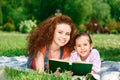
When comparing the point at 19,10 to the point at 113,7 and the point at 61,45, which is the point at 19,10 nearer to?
the point at 113,7

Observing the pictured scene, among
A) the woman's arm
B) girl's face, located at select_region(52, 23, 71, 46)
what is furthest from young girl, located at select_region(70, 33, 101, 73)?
the woman's arm

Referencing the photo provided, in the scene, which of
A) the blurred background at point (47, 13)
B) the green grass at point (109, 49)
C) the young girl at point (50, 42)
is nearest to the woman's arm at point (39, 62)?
the young girl at point (50, 42)

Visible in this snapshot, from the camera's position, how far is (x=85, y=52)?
5672 millimetres

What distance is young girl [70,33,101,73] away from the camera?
5.63 m

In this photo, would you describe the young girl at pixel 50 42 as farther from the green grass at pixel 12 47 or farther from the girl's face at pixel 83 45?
the green grass at pixel 12 47

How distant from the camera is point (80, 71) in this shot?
5266 millimetres

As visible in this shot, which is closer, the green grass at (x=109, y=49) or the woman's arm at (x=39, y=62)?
the woman's arm at (x=39, y=62)

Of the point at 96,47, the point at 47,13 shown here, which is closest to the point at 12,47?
the point at 96,47

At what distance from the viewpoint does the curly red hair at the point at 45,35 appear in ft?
19.2

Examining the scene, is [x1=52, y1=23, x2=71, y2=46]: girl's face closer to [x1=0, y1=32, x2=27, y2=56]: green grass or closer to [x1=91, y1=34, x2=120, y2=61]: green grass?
[x1=0, y1=32, x2=27, y2=56]: green grass

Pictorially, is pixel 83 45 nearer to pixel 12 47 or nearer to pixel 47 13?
pixel 12 47

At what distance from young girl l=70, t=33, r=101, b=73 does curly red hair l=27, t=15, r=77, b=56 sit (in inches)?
8.7

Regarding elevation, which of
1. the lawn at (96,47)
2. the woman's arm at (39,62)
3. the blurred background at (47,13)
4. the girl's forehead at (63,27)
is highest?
the blurred background at (47,13)

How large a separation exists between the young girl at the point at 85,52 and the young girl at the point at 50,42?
16 cm
